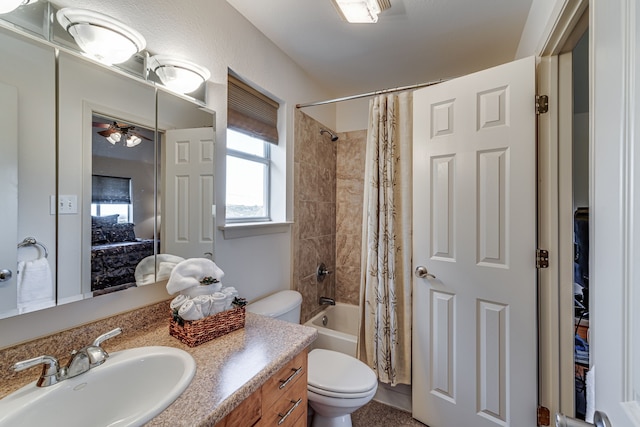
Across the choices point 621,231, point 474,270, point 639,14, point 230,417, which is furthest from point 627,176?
point 474,270

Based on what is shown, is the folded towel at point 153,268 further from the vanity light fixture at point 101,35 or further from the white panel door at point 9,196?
the vanity light fixture at point 101,35

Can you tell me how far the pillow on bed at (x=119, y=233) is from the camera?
3.40 ft

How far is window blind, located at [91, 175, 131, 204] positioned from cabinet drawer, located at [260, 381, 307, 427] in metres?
0.92

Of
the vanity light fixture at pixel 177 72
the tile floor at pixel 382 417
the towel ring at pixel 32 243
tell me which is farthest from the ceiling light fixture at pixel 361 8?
the tile floor at pixel 382 417

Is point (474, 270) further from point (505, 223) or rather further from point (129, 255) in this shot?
point (129, 255)

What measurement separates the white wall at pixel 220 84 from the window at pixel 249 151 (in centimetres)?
10

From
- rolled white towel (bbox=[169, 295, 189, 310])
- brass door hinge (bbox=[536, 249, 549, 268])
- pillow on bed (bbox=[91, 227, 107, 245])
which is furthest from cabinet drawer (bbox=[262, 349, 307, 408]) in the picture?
brass door hinge (bbox=[536, 249, 549, 268])

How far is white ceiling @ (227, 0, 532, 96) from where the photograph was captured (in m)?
1.55

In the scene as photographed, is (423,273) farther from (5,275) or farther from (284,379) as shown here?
(5,275)

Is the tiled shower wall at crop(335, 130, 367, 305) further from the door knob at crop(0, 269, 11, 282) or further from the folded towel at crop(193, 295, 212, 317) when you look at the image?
the door knob at crop(0, 269, 11, 282)

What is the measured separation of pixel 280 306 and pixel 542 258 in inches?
55.7

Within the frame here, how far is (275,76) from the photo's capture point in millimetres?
1943

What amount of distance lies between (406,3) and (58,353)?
2183 millimetres

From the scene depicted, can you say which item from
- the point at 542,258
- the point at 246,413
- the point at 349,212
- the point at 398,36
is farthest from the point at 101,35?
the point at 349,212
